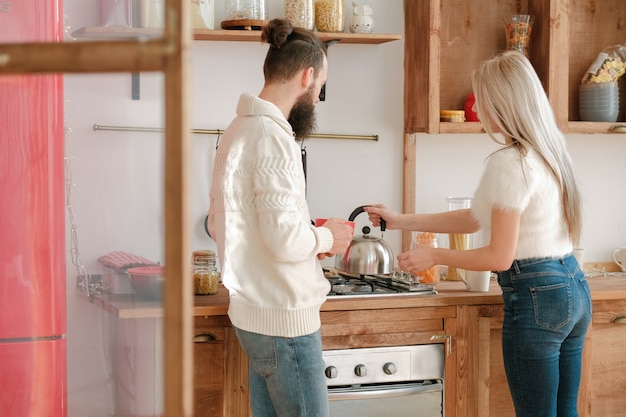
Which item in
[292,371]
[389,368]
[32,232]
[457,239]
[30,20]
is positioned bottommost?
[389,368]

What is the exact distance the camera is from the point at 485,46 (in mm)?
3473

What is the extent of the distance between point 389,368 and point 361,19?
125 centimetres

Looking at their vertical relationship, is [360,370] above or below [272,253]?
below

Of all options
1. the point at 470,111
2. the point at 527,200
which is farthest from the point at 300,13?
the point at 527,200

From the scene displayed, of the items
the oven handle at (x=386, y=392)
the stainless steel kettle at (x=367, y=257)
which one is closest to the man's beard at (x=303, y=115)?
the stainless steel kettle at (x=367, y=257)

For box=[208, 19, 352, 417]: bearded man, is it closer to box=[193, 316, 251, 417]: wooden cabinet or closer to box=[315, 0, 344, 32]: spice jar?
box=[193, 316, 251, 417]: wooden cabinet

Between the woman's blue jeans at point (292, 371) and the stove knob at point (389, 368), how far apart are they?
604 millimetres

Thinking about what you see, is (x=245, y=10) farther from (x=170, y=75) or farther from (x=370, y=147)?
(x=170, y=75)

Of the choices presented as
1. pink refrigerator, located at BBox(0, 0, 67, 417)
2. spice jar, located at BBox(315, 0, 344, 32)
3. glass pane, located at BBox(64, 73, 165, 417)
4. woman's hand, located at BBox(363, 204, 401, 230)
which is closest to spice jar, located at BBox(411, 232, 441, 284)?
woman's hand, located at BBox(363, 204, 401, 230)

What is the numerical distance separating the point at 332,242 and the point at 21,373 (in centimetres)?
80

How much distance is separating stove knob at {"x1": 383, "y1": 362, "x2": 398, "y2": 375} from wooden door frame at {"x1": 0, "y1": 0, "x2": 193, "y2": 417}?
212 cm

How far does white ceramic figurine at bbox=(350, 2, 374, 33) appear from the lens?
A: 320 cm

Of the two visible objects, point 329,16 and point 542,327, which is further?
point 329,16

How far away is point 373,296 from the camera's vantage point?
281cm
